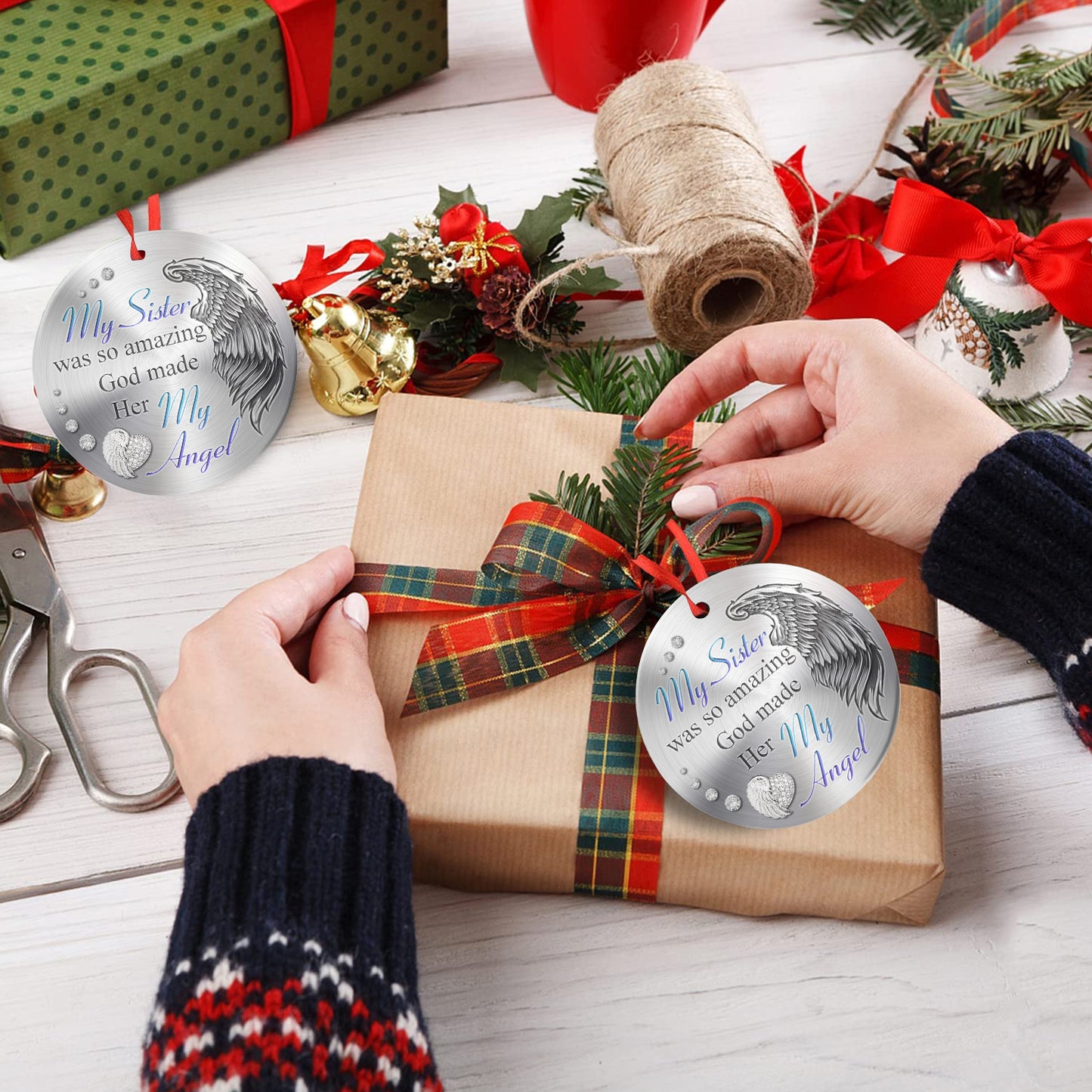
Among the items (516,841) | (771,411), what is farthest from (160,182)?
(516,841)

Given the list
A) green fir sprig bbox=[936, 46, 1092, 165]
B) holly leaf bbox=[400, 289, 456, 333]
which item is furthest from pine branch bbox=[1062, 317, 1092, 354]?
holly leaf bbox=[400, 289, 456, 333]

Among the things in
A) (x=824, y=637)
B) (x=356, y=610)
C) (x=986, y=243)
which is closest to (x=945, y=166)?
(x=986, y=243)

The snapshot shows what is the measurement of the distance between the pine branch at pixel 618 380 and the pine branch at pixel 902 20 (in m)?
0.60

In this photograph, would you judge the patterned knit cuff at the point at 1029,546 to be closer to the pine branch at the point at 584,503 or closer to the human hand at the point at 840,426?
the human hand at the point at 840,426

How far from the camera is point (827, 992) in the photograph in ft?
2.20

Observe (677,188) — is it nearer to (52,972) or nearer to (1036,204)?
(1036,204)

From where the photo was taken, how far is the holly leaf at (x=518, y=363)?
0.96m

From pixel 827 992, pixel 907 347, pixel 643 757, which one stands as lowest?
pixel 827 992

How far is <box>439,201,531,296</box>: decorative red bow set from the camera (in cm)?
94

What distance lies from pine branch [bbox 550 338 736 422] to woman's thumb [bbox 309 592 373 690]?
0.30 meters

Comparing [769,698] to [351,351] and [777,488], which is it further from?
[351,351]

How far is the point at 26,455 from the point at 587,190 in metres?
0.62

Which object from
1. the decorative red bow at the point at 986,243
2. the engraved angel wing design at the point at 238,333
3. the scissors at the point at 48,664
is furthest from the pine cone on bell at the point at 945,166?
the scissors at the point at 48,664

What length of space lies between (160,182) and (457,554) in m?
0.62
